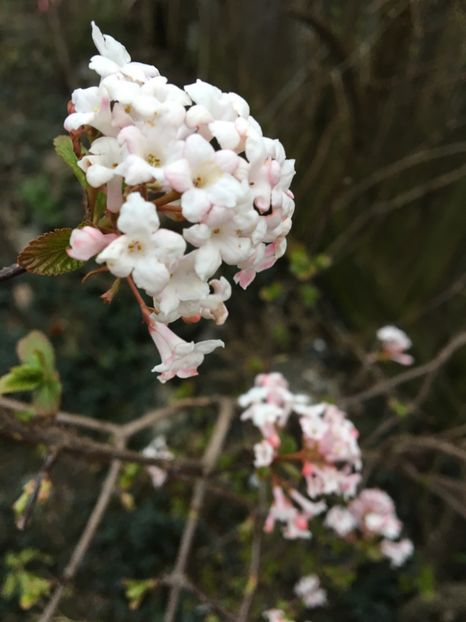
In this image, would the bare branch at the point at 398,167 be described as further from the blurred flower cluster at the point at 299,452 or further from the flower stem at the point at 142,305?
the flower stem at the point at 142,305

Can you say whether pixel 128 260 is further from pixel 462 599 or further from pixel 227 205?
pixel 462 599

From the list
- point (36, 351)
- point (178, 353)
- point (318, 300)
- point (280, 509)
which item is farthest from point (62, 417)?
point (318, 300)

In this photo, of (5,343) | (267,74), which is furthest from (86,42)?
(5,343)

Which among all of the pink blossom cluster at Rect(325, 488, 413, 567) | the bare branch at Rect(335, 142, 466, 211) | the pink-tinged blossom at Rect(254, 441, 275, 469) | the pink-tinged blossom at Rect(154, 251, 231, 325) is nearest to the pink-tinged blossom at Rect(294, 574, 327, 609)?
the pink blossom cluster at Rect(325, 488, 413, 567)

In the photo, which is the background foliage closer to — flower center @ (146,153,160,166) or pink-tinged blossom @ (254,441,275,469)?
pink-tinged blossom @ (254,441,275,469)

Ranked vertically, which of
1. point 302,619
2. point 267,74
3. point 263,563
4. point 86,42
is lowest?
point 302,619

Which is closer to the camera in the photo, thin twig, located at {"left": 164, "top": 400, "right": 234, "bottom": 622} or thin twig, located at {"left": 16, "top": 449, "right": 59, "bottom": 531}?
thin twig, located at {"left": 16, "top": 449, "right": 59, "bottom": 531}
